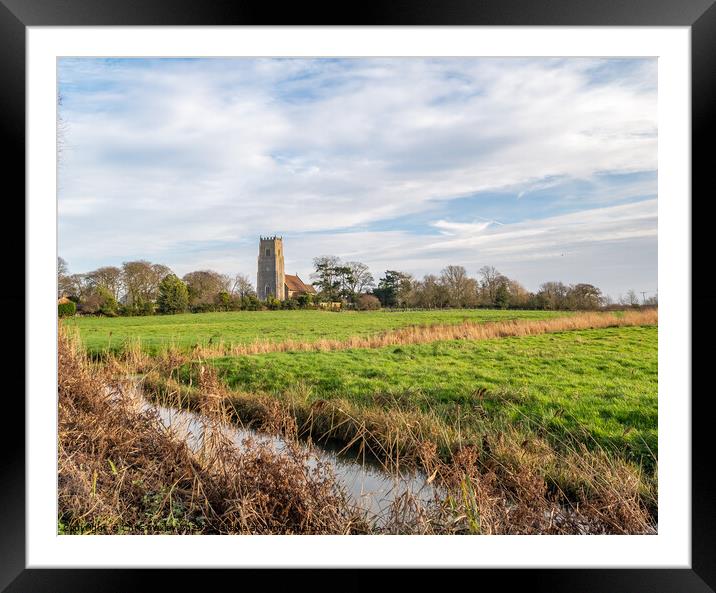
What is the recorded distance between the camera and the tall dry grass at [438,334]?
4.39m

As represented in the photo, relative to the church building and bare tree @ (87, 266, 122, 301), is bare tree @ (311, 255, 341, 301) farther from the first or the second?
bare tree @ (87, 266, 122, 301)

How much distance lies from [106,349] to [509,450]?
3.37m

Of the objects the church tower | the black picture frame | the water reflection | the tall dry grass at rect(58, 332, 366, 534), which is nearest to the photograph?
the church tower

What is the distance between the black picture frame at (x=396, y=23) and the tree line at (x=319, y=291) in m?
1.92

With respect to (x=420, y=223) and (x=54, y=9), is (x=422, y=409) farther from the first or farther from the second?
(x=54, y=9)

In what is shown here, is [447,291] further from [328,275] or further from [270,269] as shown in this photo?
[270,269]

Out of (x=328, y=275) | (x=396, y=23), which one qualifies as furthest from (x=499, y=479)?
(x=396, y=23)

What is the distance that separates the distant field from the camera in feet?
13.1

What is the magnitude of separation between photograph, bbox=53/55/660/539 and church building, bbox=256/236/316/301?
0.01 metres

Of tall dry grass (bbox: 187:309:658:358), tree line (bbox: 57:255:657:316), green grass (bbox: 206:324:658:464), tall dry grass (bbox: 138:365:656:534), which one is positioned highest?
tree line (bbox: 57:255:657:316)

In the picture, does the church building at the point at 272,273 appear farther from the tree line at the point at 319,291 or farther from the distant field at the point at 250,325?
the distant field at the point at 250,325

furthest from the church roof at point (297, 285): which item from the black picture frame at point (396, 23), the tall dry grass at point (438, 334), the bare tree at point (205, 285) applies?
the black picture frame at point (396, 23)

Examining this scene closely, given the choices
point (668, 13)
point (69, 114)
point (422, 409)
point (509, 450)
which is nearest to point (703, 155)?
point (668, 13)

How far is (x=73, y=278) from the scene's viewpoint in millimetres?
3822
